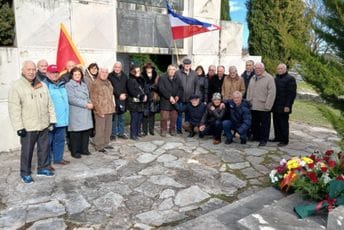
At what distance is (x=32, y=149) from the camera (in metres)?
4.46

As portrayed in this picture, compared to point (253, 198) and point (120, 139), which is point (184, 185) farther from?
point (120, 139)

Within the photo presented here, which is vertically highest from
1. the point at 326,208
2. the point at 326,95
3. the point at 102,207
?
the point at 326,95

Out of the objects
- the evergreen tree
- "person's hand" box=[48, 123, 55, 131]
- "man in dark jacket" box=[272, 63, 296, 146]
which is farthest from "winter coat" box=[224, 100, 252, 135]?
the evergreen tree

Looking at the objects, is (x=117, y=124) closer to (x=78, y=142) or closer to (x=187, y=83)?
(x=78, y=142)

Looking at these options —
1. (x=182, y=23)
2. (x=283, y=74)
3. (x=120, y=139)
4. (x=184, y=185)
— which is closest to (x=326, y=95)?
(x=184, y=185)

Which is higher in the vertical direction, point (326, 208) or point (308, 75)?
point (308, 75)

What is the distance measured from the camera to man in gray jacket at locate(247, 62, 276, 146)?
6184 millimetres

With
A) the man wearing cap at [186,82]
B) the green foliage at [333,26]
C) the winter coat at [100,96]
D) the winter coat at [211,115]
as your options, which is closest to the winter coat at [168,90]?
the man wearing cap at [186,82]

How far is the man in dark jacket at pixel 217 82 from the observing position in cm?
747

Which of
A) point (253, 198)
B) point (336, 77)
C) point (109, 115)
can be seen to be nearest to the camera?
point (336, 77)

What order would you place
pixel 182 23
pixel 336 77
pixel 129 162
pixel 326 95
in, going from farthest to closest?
1. pixel 182 23
2. pixel 129 162
3. pixel 326 95
4. pixel 336 77

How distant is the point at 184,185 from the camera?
14.9ft

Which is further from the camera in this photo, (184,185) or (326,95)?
(184,185)

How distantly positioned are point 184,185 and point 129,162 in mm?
1284
